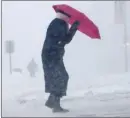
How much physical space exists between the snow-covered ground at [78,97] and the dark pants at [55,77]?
0.12 metres

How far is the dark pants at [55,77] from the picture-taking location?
→ 4.42 m

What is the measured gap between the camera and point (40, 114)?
4.30 m

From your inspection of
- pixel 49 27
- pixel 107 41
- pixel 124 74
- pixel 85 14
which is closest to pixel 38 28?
pixel 49 27

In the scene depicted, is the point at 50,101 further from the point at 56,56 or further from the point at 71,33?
the point at 71,33

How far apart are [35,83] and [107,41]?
117 cm

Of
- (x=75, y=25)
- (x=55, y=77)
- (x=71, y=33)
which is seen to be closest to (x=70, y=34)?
(x=71, y=33)

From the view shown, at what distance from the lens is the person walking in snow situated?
14.5 ft

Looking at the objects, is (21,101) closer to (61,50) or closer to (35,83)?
(35,83)

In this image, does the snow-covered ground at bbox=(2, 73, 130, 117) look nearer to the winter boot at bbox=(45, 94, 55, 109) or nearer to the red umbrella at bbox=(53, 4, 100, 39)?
the winter boot at bbox=(45, 94, 55, 109)

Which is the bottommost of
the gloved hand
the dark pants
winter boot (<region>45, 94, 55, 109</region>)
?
winter boot (<region>45, 94, 55, 109</region>)

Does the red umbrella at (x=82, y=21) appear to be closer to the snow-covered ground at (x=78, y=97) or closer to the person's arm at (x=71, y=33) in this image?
the person's arm at (x=71, y=33)

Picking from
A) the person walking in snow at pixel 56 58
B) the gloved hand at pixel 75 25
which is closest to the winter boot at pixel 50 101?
the person walking in snow at pixel 56 58

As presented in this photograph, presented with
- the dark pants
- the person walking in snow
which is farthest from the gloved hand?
the dark pants

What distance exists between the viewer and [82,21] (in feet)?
14.8
